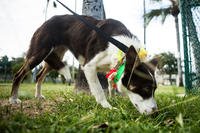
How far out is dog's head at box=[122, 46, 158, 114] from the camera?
326 centimetres

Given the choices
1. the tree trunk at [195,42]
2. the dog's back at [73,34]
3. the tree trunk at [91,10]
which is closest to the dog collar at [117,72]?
the dog's back at [73,34]

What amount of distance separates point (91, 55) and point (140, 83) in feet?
3.88

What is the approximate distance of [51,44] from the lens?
16.2 ft

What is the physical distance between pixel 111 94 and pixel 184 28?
241 centimetres

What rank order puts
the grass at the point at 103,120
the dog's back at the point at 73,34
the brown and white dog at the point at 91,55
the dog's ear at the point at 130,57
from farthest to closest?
1. the dog's back at the point at 73,34
2. the brown and white dog at the point at 91,55
3. the dog's ear at the point at 130,57
4. the grass at the point at 103,120

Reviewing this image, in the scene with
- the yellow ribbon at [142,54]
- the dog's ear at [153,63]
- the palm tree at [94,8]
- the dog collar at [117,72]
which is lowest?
the dog collar at [117,72]

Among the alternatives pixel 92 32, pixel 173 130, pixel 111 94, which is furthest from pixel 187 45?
pixel 173 130

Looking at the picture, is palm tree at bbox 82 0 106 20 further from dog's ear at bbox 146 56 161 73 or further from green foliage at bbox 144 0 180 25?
green foliage at bbox 144 0 180 25

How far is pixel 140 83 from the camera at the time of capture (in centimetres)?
343

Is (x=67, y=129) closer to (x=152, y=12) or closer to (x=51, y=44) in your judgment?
(x=51, y=44)

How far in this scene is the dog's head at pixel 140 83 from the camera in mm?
3264

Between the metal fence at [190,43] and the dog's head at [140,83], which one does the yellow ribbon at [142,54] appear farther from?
the metal fence at [190,43]

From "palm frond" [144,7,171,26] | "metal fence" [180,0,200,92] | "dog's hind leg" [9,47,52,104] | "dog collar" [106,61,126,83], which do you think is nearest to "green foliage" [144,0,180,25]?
"palm frond" [144,7,171,26]

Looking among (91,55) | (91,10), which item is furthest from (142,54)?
(91,10)
